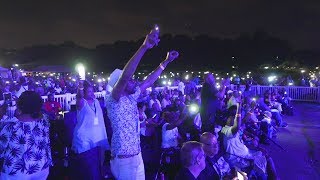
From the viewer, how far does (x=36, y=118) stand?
3449 millimetres

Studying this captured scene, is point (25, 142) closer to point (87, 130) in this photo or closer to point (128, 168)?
point (128, 168)

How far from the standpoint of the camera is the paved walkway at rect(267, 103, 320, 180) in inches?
302

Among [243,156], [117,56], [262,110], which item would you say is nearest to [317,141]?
[262,110]

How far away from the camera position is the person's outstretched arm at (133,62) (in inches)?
126

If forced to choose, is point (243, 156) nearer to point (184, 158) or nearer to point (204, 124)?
point (204, 124)

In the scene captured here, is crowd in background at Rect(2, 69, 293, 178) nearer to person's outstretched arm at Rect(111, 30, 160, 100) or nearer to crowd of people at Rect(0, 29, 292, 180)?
crowd of people at Rect(0, 29, 292, 180)

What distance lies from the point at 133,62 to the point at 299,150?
25.3ft

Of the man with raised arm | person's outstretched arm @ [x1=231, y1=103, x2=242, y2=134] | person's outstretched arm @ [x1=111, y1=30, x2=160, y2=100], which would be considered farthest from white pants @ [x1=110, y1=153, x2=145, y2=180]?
person's outstretched arm @ [x1=231, y1=103, x2=242, y2=134]

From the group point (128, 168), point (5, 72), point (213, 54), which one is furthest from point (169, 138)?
point (213, 54)

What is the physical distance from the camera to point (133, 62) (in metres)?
3.26

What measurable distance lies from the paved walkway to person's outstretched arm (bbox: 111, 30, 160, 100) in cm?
515

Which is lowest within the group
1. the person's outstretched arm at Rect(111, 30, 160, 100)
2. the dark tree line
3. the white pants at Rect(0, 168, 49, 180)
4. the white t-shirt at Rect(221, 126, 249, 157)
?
the white t-shirt at Rect(221, 126, 249, 157)

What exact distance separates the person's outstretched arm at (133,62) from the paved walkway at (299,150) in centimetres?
515

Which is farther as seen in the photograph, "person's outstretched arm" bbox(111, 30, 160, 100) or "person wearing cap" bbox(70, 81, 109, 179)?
"person wearing cap" bbox(70, 81, 109, 179)
